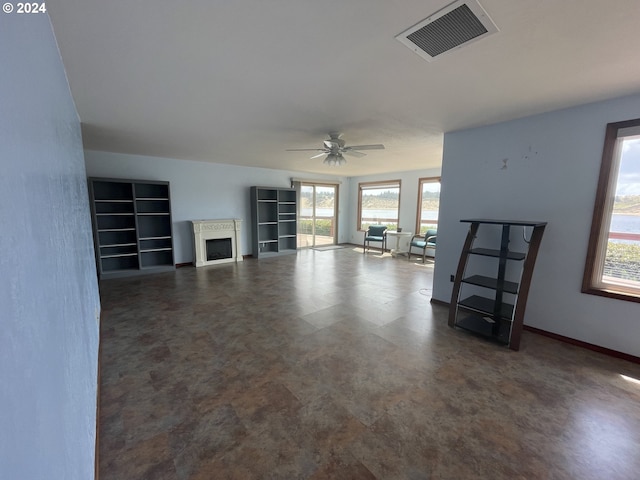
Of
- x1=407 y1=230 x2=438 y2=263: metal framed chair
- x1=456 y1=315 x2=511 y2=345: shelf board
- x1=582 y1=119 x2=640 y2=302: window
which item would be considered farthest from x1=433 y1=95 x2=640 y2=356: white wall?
x1=407 y1=230 x2=438 y2=263: metal framed chair

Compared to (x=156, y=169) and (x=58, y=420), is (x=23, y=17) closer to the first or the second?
(x=58, y=420)

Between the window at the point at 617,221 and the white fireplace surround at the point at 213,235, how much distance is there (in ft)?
20.4

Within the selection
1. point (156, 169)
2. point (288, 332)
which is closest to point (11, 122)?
point (288, 332)

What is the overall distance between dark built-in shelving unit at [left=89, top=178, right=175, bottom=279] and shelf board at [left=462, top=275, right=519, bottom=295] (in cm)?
564

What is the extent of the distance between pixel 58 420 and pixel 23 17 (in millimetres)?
1256

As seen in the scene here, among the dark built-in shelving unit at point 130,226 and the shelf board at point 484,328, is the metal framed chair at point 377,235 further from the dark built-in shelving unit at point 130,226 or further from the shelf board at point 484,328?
the dark built-in shelving unit at point 130,226

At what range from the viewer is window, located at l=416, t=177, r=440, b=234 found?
22.9ft

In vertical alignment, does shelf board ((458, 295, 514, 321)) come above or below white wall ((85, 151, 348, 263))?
below

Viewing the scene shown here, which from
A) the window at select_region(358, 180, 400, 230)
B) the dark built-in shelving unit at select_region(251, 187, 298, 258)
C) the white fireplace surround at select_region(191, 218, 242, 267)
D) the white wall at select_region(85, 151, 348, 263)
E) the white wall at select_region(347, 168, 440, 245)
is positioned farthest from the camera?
the window at select_region(358, 180, 400, 230)

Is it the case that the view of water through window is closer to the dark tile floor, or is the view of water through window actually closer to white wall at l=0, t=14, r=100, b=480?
the dark tile floor

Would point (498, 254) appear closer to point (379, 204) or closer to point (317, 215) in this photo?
point (379, 204)

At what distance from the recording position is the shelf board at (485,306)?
2841mm

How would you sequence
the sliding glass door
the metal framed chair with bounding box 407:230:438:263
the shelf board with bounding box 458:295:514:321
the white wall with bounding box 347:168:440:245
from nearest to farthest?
the shelf board with bounding box 458:295:514:321 → the metal framed chair with bounding box 407:230:438:263 → the white wall with bounding box 347:168:440:245 → the sliding glass door

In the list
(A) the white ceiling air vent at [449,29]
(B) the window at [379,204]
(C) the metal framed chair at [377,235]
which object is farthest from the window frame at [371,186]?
(A) the white ceiling air vent at [449,29]
